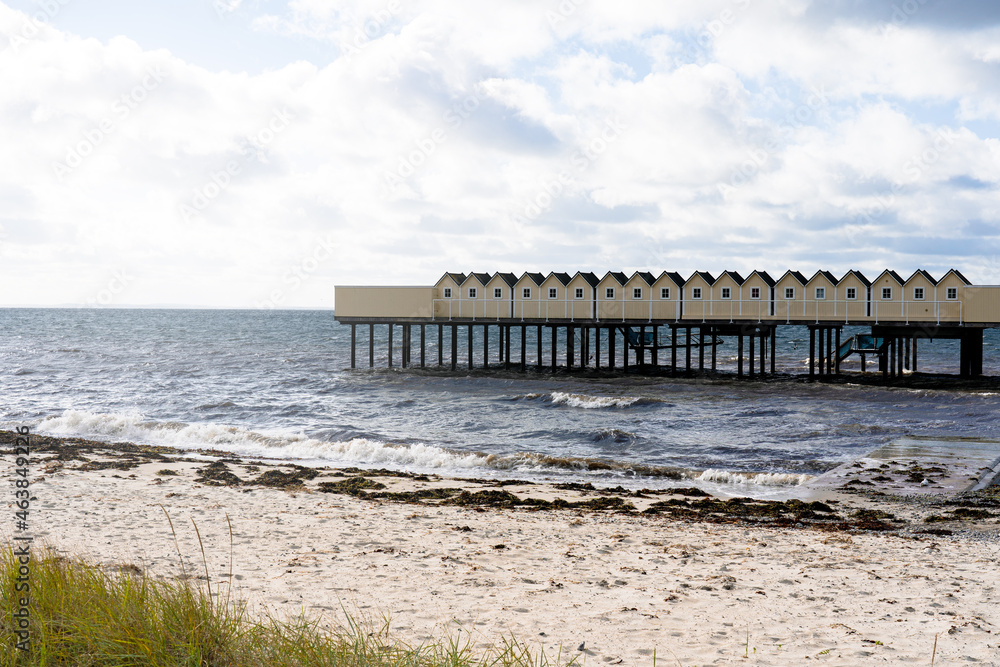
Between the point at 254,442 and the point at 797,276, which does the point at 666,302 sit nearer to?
the point at 797,276

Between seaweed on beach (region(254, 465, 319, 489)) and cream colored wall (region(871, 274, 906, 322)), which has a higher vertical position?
cream colored wall (region(871, 274, 906, 322))

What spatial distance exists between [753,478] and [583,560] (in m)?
7.99

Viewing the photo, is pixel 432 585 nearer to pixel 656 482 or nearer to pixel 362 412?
pixel 656 482

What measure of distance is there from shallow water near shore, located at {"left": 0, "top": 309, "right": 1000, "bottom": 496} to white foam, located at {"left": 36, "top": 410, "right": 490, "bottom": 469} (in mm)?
53

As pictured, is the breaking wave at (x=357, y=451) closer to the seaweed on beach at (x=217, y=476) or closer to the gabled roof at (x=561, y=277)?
the seaweed on beach at (x=217, y=476)

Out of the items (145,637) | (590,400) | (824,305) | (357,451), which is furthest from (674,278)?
(145,637)

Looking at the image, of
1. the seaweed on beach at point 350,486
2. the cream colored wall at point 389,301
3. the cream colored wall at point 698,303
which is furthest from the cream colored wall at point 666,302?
the seaweed on beach at point 350,486

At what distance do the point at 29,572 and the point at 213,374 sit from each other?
38.5m

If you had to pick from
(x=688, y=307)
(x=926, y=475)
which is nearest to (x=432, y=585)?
(x=926, y=475)

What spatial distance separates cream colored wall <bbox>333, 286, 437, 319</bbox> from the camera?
39219 millimetres

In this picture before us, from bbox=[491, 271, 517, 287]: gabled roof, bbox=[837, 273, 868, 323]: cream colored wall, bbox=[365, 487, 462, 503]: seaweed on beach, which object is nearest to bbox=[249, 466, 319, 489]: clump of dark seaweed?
bbox=[365, 487, 462, 503]: seaweed on beach

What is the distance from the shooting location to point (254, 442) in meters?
20.2

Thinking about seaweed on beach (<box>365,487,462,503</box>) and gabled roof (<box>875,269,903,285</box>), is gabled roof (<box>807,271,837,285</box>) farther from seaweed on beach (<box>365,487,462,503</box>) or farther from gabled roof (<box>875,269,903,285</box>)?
seaweed on beach (<box>365,487,462,503</box>)

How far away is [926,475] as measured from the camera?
14.2 metres
